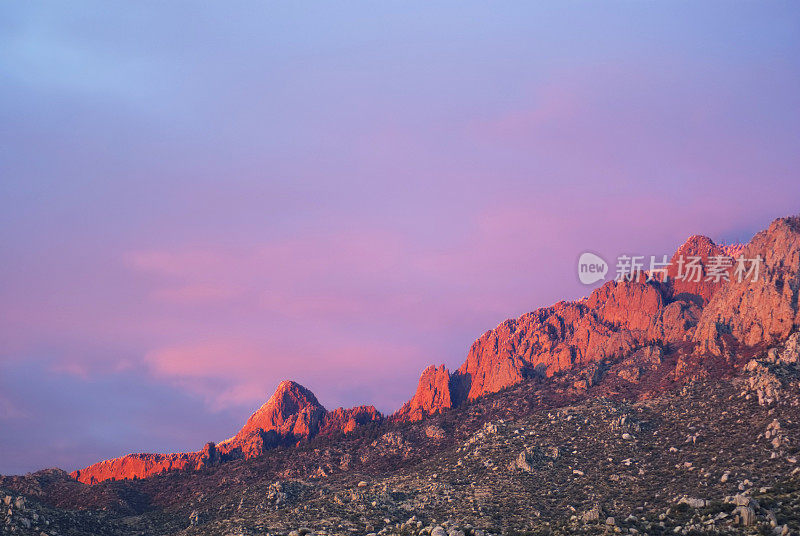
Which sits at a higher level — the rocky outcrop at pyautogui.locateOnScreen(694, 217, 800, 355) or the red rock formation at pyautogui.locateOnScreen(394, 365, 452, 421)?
the rocky outcrop at pyautogui.locateOnScreen(694, 217, 800, 355)

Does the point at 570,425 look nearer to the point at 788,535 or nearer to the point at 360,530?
the point at 360,530

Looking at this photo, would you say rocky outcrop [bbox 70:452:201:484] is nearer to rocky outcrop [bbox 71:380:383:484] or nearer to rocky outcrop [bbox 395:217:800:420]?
rocky outcrop [bbox 71:380:383:484]

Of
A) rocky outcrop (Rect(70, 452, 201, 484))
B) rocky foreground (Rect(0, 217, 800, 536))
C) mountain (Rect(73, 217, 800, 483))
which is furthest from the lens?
rocky outcrop (Rect(70, 452, 201, 484))

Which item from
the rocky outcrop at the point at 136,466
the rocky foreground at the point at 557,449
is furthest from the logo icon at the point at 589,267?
the rocky outcrop at the point at 136,466

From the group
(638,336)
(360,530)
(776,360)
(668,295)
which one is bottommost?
(360,530)

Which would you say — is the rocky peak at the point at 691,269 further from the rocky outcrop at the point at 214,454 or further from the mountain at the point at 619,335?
the rocky outcrop at the point at 214,454

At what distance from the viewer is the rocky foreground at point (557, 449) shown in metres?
81.9

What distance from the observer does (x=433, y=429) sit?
156m

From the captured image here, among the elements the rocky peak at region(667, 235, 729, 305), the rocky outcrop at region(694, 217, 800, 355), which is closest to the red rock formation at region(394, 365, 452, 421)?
the rocky peak at region(667, 235, 729, 305)

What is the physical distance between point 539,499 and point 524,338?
→ 3869 inches

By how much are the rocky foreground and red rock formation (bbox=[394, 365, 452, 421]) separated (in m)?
0.55

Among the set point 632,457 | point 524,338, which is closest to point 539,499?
point 632,457

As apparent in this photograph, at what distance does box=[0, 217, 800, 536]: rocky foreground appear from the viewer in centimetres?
8188

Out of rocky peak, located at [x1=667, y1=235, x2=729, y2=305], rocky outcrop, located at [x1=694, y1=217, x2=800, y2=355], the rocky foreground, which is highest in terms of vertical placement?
rocky peak, located at [x1=667, y1=235, x2=729, y2=305]
